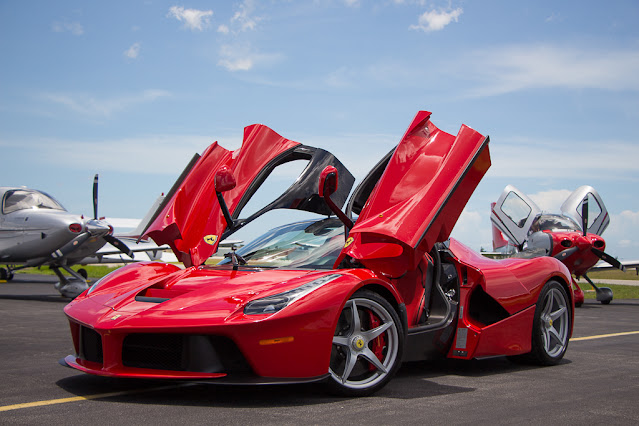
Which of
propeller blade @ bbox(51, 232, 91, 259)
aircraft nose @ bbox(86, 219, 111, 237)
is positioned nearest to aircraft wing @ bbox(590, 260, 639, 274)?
aircraft nose @ bbox(86, 219, 111, 237)

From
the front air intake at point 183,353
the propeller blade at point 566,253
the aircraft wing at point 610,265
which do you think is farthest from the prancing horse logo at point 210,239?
the aircraft wing at point 610,265

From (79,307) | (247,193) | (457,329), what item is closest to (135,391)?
(79,307)

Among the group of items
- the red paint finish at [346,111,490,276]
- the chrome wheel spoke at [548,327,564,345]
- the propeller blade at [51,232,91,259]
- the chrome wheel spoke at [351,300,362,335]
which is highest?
the red paint finish at [346,111,490,276]

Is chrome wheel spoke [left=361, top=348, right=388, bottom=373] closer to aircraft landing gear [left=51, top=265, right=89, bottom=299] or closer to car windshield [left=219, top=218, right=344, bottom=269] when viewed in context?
car windshield [left=219, top=218, right=344, bottom=269]

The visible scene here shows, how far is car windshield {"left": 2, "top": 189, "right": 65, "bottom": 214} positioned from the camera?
769 inches

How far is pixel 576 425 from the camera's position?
12.2 feet

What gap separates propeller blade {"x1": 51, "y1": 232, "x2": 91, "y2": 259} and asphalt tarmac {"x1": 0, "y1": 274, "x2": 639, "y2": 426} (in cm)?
1307

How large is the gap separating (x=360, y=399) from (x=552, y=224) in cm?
1579

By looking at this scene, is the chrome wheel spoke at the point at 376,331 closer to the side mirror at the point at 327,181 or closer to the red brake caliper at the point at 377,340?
the red brake caliper at the point at 377,340

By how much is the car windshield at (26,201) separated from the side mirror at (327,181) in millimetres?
17001

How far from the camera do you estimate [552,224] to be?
61.4 feet

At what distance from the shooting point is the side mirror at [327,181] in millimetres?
4664

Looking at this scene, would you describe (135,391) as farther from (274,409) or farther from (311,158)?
(311,158)

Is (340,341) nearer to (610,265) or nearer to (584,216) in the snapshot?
(584,216)
